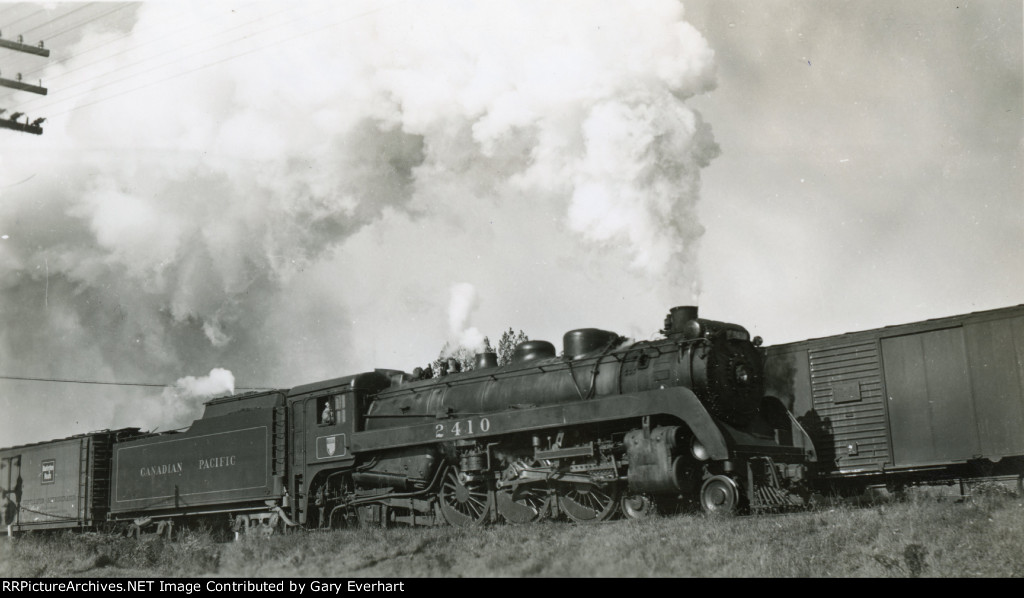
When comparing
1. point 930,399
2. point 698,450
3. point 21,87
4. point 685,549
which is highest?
point 21,87

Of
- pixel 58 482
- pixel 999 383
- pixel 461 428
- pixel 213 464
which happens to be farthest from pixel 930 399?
pixel 58 482

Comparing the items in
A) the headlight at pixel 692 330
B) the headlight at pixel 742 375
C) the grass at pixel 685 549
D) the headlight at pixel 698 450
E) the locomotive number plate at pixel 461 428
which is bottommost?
the grass at pixel 685 549

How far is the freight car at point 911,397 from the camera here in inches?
467

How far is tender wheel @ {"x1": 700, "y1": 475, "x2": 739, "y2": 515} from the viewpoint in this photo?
10.1m

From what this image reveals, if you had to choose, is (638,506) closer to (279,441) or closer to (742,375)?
(742,375)

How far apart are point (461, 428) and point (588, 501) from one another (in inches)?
85.2

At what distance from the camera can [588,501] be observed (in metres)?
11.8

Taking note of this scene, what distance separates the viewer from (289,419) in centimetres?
1564

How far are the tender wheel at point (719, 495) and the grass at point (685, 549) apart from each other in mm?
389

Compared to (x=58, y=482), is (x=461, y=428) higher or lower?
higher

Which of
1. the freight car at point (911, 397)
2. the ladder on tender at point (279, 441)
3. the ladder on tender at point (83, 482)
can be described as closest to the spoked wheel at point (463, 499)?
the ladder on tender at point (279, 441)

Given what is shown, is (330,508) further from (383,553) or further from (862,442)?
(862,442)

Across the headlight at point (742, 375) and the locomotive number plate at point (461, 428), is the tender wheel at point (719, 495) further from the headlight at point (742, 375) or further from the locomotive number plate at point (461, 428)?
the locomotive number plate at point (461, 428)

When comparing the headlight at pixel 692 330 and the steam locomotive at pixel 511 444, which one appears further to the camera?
the headlight at pixel 692 330
